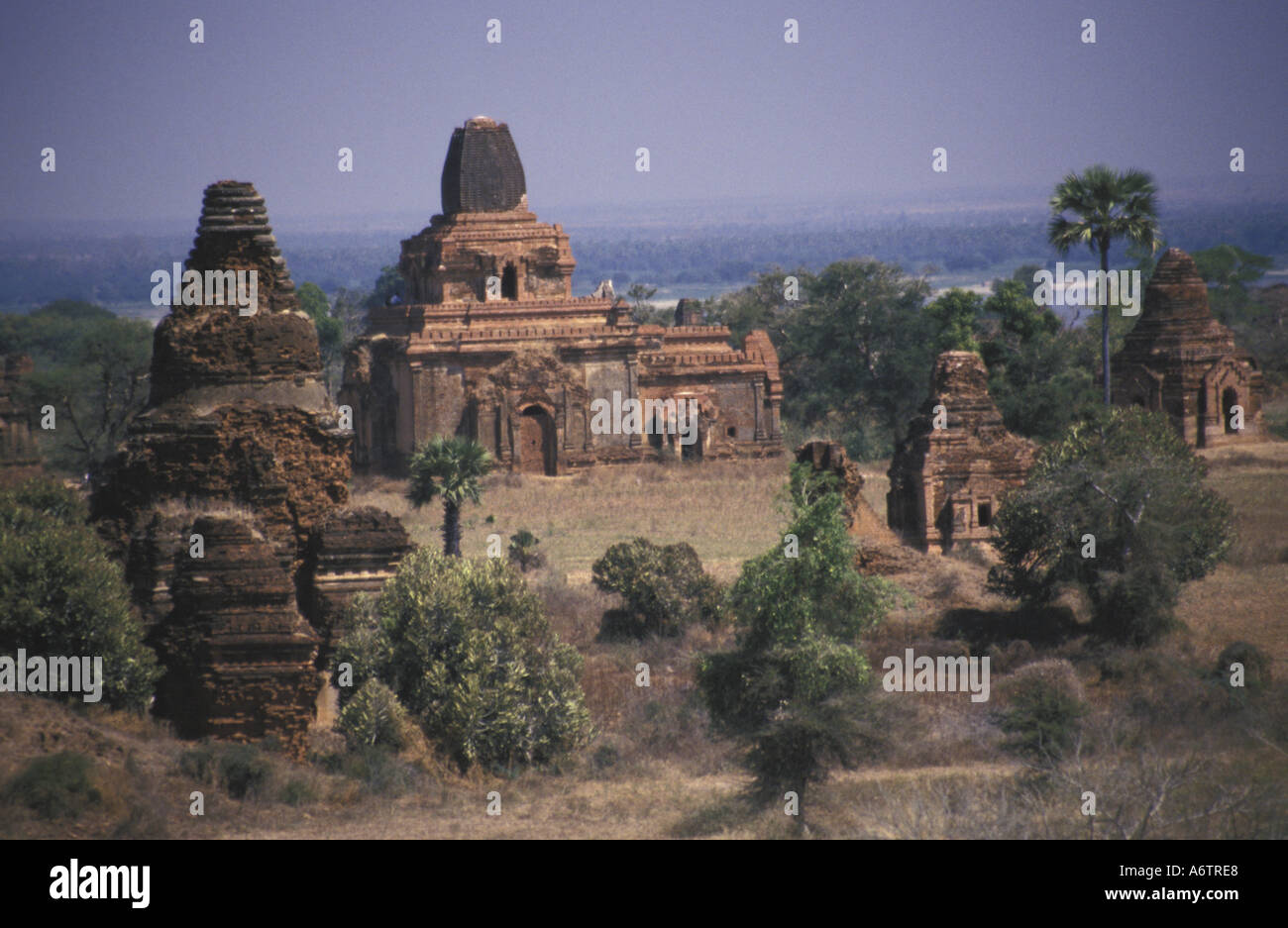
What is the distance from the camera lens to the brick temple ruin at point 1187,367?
44.2 m

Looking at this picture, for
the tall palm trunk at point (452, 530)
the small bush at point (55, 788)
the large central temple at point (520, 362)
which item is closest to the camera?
the small bush at point (55, 788)

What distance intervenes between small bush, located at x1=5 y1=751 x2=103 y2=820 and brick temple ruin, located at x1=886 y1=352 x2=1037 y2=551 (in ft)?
61.7

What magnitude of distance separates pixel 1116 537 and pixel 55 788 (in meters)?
16.2

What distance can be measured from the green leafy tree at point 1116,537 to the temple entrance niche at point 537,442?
20659 millimetres

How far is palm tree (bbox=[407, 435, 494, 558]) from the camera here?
29328 millimetres

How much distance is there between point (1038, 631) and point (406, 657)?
10.9 m

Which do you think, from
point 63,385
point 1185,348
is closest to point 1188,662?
point 1185,348

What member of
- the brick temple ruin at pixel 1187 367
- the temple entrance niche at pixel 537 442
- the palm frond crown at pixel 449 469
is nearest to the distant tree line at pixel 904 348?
the brick temple ruin at pixel 1187 367

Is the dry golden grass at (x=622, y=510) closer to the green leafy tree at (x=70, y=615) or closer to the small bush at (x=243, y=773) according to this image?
the green leafy tree at (x=70, y=615)

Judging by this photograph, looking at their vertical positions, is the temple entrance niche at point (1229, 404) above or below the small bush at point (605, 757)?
above

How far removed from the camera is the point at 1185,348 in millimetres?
44500

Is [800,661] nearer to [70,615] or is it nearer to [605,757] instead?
[605,757]

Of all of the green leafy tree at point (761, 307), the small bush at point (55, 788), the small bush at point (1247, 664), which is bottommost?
the small bush at point (1247, 664)

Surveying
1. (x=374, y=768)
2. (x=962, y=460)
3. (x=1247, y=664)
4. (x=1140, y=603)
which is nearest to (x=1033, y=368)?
(x=962, y=460)
